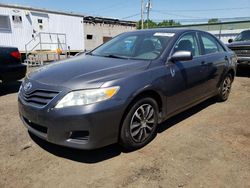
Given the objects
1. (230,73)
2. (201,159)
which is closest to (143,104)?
(201,159)

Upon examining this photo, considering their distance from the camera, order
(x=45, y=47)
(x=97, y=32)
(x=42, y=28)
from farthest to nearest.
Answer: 1. (x=97, y=32)
2. (x=45, y=47)
3. (x=42, y=28)

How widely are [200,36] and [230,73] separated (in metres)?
1.57

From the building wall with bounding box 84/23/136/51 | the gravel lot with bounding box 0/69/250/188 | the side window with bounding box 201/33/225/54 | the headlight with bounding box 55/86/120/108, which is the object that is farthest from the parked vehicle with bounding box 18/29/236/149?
the building wall with bounding box 84/23/136/51

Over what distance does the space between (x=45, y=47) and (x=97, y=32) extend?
745 centimetres

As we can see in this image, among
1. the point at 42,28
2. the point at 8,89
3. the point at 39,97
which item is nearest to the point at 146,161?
the point at 39,97

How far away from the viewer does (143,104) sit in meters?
3.36

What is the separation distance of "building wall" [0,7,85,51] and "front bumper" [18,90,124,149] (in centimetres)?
1322

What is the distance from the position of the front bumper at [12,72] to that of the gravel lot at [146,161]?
6.94 ft

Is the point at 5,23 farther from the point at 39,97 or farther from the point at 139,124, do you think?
the point at 139,124

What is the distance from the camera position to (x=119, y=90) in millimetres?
2967

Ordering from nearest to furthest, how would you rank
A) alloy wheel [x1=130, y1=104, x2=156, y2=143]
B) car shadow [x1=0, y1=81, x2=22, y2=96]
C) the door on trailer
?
alloy wheel [x1=130, y1=104, x2=156, y2=143]
car shadow [x1=0, y1=81, x2=22, y2=96]
the door on trailer

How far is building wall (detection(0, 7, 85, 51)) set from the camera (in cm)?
1448

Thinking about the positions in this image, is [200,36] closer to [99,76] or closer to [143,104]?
[143,104]

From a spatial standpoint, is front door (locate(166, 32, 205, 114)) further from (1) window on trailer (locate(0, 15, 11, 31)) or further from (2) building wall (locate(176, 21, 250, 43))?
(2) building wall (locate(176, 21, 250, 43))
